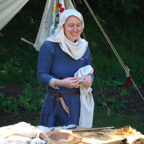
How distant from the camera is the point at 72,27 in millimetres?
2061

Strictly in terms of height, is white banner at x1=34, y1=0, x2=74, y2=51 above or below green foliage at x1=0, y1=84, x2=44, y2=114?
above

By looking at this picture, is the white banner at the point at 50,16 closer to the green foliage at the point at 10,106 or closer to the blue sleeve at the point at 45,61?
Result: the blue sleeve at the point at 45,61

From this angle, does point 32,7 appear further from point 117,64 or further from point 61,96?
point 61,96

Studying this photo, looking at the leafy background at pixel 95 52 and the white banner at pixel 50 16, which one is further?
the leafy background at pixel 95 52

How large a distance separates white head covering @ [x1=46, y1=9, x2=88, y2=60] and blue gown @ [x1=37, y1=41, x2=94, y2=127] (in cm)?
4

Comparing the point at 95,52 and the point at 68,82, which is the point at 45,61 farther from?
the point at 95,52

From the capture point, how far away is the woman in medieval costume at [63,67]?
6.64 ft

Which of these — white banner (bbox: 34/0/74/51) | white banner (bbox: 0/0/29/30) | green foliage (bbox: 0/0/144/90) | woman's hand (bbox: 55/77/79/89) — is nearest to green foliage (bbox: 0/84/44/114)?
green foliage (bbox: 0/0/144/90)

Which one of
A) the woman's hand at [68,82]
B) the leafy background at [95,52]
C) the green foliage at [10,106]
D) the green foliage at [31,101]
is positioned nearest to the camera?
the woman's hand at [68,82]

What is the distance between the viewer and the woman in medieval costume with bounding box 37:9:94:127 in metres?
2.02

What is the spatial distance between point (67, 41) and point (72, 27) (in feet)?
0.47

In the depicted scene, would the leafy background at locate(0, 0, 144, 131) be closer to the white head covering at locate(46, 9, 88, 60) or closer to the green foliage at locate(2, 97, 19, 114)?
the green foliage at locate(2, 97, 19, 114)

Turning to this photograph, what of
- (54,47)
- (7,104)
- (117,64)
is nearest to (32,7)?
(117,64)

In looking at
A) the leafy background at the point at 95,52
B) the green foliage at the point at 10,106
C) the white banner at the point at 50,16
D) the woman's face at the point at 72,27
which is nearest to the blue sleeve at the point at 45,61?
the woman's face at the point at 72,27
